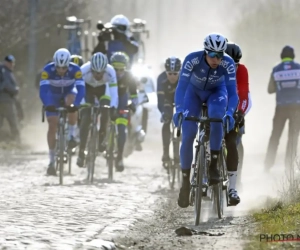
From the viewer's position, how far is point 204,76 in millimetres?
11422

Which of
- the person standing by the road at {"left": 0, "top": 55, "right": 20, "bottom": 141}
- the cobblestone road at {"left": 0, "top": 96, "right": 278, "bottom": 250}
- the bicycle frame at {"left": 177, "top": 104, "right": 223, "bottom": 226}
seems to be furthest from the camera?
the person standing by the road at {"left": 0, "top": 55, "right": 20, "bottom": 141}

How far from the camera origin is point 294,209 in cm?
1082

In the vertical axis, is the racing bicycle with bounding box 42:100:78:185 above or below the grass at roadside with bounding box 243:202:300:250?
above

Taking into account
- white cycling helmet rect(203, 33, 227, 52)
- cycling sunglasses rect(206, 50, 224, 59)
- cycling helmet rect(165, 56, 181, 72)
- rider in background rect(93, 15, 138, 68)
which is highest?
rider in background rect(93, 15, 138, 68)

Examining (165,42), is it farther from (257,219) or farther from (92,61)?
(257,219)

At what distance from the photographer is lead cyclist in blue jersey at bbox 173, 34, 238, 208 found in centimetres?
1117

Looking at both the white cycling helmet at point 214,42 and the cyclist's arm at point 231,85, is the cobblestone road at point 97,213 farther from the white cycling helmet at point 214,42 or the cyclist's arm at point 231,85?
the white cycling helmet at point 214,42

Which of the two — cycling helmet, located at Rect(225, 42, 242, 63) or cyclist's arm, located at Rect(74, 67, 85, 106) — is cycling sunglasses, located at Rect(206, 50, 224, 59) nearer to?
cycling helmet, located at Rect(225, 42, 242, 63)

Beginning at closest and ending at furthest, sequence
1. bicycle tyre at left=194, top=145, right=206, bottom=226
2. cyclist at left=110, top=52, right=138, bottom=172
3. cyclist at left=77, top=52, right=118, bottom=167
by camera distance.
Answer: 1. bicycle tyre at left=194, top=145, right=206, bottom=226
2. cyclist at left=77, top=52, right=118, bottom=167
3. cyclist at left=110, top=52, right=138, bottom=172

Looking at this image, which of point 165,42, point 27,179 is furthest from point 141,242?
point 165,42

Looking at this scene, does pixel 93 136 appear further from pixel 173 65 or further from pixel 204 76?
pixel 204 76

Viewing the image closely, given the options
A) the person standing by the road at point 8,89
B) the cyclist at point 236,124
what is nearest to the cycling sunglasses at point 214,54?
the cyclist at point 236,124

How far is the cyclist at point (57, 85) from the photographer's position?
56.0 ft

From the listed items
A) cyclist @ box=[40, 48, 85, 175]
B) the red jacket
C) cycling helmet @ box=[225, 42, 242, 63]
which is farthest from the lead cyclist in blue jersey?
cyclist @ box=[40, 48, 85, 175]
